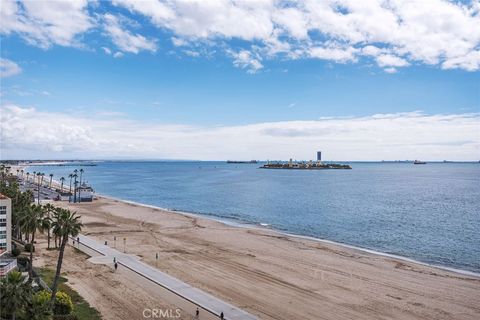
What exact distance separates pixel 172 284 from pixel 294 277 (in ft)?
41.7

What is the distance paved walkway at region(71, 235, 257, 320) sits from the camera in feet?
102

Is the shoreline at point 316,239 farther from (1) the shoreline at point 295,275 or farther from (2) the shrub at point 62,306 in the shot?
(2) the shrub at point 62,306

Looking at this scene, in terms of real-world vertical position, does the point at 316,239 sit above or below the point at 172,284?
below

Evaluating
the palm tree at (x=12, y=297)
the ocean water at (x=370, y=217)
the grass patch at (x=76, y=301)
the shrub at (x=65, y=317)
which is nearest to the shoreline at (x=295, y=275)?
the grass patch at (x=76, y=301)

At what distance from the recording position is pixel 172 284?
123 ft

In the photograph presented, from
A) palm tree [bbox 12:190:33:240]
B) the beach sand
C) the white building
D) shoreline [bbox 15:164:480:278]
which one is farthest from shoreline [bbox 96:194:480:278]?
the white building

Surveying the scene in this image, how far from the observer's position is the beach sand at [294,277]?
33.6 meters

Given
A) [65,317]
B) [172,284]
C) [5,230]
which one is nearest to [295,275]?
[172,284]

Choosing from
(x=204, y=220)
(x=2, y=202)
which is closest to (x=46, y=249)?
(x=2, y=202)

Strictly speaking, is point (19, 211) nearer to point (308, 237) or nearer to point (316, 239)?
point (316, 239)

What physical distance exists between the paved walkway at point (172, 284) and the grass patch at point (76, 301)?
670 cm

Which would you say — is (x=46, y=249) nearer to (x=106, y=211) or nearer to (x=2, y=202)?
(x=2, y=202)

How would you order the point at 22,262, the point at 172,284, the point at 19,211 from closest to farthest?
the point at 172,284
the point at 22,262
the point at 19,211

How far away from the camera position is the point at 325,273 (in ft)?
144
